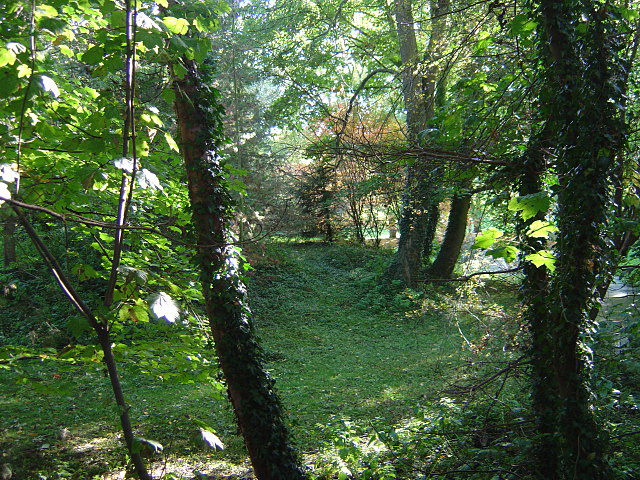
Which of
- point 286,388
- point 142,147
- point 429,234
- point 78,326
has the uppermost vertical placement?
point 142,147

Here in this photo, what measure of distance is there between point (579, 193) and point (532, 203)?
0.33m

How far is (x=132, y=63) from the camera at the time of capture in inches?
A: 67.6

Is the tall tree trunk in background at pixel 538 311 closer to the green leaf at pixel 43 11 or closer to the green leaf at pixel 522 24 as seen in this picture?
the green leaf at pixel 522 24

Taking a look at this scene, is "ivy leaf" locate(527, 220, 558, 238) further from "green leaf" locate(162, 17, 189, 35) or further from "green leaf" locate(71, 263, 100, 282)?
"green leaf" locate(71, 263, 100, 282)

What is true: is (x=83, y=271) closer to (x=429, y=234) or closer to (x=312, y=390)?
(x=312, y=390)

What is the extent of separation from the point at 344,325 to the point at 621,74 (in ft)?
29.5

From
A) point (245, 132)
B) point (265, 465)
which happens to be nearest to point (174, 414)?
point (265, 465)

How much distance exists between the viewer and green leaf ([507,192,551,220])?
6.44 feet

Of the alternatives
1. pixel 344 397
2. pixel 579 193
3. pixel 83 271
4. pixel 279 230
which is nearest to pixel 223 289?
pixel 83 271

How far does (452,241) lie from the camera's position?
12.3 metres

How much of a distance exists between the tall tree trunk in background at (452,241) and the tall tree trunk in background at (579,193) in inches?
389

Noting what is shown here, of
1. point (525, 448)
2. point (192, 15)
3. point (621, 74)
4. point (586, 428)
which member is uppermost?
point (192, 15)

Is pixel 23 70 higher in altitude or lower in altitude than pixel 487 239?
higher

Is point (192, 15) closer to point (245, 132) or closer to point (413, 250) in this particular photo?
point (413, 250)
